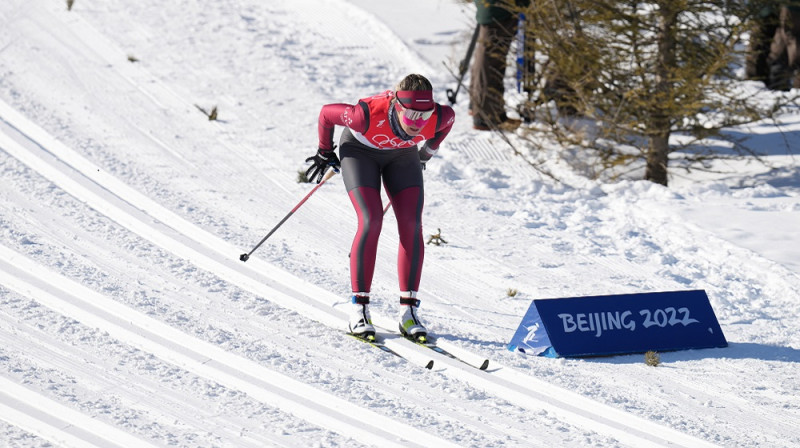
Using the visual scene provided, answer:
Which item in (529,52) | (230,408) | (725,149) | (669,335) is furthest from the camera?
(725,149)

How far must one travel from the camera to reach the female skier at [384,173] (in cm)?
568

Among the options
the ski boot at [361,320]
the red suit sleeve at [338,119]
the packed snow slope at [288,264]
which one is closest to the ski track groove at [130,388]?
the packed snow slope at [288,264]

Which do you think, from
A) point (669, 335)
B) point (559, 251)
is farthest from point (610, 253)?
point (669, 335)

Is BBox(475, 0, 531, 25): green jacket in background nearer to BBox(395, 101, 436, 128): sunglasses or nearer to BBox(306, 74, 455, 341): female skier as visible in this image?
BBox(306, 74, 455, 341): female skier

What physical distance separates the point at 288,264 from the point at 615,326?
242 centimetres

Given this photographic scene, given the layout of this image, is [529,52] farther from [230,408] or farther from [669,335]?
[230,408]

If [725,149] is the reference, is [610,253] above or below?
below

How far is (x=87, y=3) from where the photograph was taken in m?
12.6

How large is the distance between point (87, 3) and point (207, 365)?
28.7 feet

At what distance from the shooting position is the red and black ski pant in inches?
226

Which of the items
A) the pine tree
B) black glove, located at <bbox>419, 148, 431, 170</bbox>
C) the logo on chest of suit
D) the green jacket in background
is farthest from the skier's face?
the green jacket in background

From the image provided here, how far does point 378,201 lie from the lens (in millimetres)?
5828

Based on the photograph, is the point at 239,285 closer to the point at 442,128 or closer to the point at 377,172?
the point at 377,172

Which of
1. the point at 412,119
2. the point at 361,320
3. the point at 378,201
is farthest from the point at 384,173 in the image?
the point at 361,320
